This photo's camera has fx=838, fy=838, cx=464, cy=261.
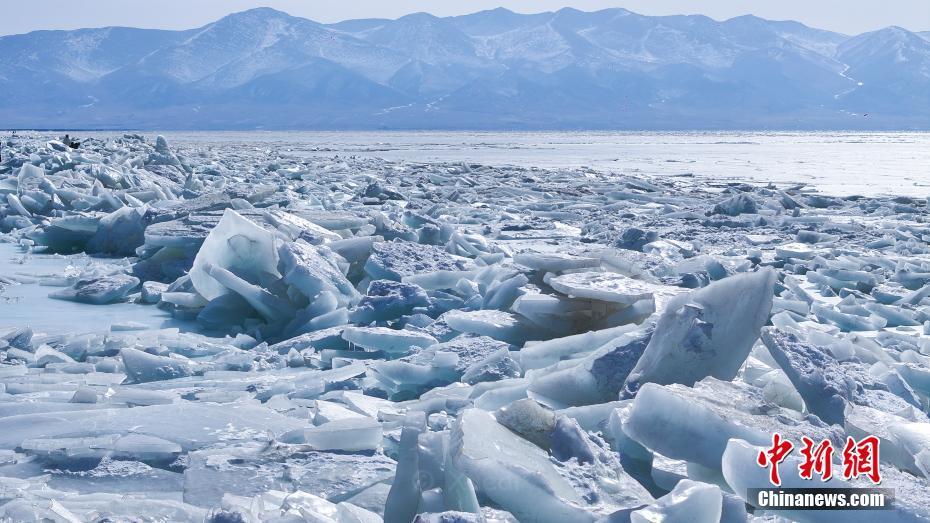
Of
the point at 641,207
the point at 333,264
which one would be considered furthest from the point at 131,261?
the point at 641,207

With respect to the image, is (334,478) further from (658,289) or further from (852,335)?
(852,335)

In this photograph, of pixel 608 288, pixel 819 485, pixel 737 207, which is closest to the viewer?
pixel 819 485

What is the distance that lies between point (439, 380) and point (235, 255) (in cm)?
135

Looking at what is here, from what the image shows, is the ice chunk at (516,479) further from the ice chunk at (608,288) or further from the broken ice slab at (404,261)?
the broken ice slab at (404,261)

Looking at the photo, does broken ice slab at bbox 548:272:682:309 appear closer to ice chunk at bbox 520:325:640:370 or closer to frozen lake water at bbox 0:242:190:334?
ice chunk at bbox 520:325:640:370

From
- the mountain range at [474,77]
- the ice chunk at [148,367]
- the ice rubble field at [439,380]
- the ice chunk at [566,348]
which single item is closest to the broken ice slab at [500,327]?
the ice rubble field at [439,380]

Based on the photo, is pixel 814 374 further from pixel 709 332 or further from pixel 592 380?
pixel 592 380

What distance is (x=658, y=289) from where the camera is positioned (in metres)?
2.88

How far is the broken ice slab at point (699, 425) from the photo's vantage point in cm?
161

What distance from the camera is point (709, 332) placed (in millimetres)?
2021

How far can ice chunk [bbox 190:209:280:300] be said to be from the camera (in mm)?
3434

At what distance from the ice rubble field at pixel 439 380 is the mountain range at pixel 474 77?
98.4 metres

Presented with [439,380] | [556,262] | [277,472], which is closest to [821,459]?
[277,472]

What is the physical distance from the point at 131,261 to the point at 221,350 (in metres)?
2.19
